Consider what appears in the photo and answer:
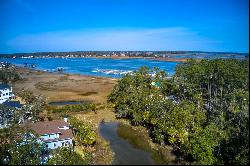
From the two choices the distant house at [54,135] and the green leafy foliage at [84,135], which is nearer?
the distant house at [54,135]

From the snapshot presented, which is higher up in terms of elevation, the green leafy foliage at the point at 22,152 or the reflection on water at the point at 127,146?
the green leafy foliage at the point at 22,152

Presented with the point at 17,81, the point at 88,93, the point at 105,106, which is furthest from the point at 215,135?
the point at 17,81

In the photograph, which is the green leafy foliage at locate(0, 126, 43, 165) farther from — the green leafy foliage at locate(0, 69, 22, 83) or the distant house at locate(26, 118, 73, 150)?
the green leafy foliage at locate(0, 69, 22, 83)

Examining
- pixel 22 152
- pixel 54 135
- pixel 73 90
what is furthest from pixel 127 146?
pixel 73 90

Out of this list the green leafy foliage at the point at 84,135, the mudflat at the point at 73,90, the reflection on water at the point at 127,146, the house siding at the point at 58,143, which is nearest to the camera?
the reflection on water at the point at 127,146

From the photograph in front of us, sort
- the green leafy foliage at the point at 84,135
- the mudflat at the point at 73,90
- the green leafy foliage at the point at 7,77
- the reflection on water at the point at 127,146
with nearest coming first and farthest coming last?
the reflection on water at the point at 127,146 < the green leafy foliage at the point at 84,135 < the mudflat at the point at 73,90 < the green leafy foliage at the point at 7,77

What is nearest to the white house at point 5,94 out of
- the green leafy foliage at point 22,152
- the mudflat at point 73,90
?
the mudflat at point 73,90

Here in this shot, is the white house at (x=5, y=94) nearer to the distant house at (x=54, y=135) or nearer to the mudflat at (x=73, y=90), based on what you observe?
the mudflat at (x=73, y=90)
